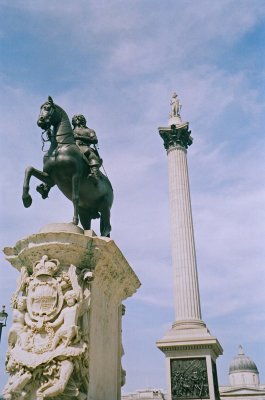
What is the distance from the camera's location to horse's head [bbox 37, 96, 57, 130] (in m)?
6.05

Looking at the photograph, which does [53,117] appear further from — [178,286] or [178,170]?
[178,170]

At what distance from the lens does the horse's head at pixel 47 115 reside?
6.05 meters

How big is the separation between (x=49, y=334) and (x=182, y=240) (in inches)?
894

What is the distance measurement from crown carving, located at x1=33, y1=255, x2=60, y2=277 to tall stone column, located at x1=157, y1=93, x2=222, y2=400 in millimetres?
17822

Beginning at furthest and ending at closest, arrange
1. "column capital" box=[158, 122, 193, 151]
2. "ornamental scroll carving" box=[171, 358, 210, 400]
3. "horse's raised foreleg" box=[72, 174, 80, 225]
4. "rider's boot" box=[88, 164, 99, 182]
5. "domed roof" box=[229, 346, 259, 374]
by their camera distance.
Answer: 1. "domed roof" box=[229, 346, 259, 374]
2. "column capital" box=[158, 122, 193, 151]
3. "ornamental scroll carving" box=[171, 358, 210, 400]
4. "rider's boot" box=[88, 164, 99, 182]
5. "horse's raised foreleg" box=[72, 174, 80, 225]

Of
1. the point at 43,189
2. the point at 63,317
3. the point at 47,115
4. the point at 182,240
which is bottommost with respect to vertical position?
the point at 63,317

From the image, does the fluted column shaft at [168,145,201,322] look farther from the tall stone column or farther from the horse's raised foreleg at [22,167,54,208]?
the horse's raised foreleg at [22,167,54,208]

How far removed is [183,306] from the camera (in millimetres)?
24797

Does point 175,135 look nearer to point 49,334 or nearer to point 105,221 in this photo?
point 105,221

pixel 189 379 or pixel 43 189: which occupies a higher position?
pixel 189 379

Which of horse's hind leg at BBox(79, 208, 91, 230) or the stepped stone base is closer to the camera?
horse's hind leg at BBox(79, 208, 91, 230)

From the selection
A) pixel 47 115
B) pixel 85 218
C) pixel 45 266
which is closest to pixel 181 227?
pixel 85 218

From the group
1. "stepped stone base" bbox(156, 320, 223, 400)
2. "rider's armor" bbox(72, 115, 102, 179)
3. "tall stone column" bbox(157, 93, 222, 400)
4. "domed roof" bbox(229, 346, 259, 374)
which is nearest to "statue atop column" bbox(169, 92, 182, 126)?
"tall stone column" bbox(157, 93, 222, 400)

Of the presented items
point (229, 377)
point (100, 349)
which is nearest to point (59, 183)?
point (100, 349)
